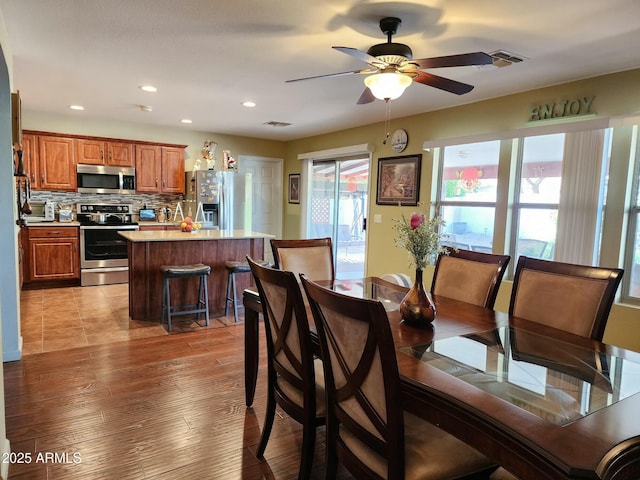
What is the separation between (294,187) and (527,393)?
6.44 metres

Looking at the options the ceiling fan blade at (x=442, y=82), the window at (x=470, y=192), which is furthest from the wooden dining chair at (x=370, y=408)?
the window at (x=470, y=192)

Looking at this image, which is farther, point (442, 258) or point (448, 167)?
point (448, 167)

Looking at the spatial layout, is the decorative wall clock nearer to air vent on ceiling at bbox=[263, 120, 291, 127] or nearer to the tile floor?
air vent on ceiling at bbox=[263, 120, 291, 127]

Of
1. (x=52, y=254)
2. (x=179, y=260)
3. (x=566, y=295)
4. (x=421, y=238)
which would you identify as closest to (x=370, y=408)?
(x=421, y=238)

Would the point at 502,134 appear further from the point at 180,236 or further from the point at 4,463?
the point at 4,463

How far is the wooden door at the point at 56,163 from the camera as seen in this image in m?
5.60

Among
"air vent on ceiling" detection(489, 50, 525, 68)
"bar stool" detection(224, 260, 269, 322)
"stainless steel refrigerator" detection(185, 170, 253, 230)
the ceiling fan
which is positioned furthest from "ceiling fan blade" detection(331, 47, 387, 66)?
"stainless steel refrigerator" detection(185, 170, 253, 230)

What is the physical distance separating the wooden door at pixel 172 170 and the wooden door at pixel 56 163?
1213 mm

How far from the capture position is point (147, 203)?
6.55 metres

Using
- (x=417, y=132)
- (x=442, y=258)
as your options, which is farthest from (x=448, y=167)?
(x=442, y=258)

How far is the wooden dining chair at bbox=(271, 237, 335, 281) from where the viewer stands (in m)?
2.95

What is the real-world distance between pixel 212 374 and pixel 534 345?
2.20m

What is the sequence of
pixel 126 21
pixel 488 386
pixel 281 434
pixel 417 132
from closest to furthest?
pixel 488 386 < pixel 281 434 < pixel 126 21 < pixel 417 132

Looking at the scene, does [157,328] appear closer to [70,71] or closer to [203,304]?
[203,304]
